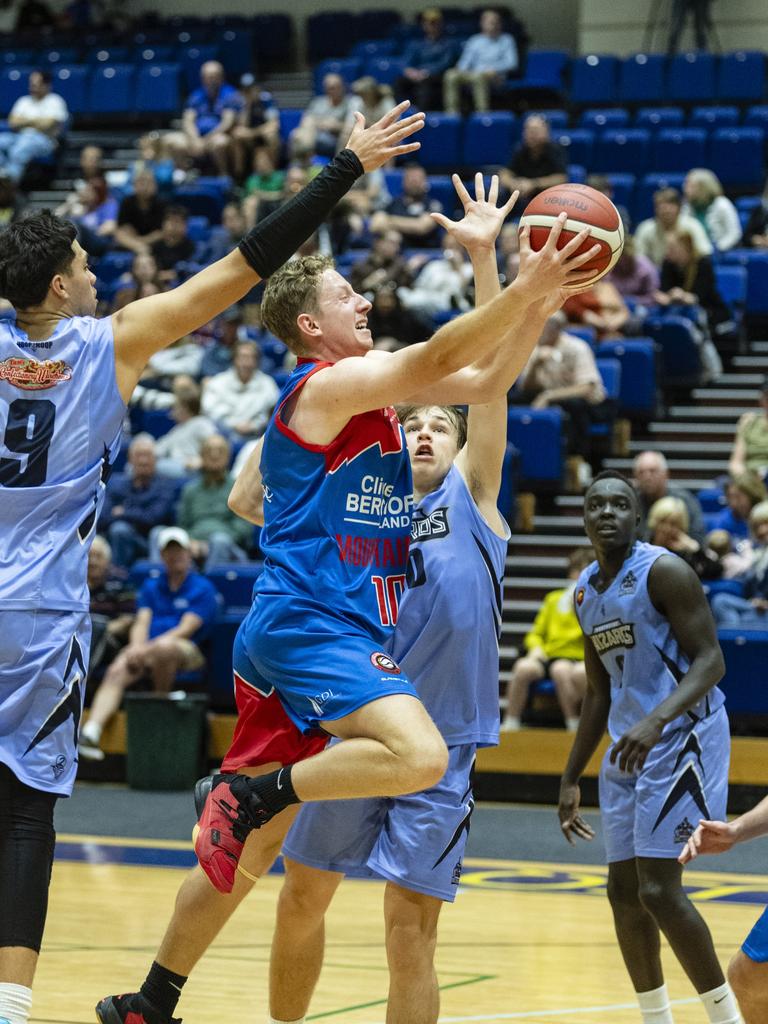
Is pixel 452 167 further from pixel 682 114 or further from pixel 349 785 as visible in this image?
pixel 349 785

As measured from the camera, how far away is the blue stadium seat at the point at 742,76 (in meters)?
15.6

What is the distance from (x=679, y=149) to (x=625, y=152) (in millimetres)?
477

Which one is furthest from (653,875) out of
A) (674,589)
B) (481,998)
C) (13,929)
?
(13,929)

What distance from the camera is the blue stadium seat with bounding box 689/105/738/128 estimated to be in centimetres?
1509

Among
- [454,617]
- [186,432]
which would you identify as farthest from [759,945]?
[186,432]

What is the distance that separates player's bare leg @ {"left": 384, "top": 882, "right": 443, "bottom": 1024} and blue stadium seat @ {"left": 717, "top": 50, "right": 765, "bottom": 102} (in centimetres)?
1284

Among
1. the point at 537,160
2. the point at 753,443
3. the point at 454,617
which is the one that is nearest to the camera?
the point at 454,617

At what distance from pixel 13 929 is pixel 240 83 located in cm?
1645

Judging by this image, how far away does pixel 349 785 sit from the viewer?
12.5 feet

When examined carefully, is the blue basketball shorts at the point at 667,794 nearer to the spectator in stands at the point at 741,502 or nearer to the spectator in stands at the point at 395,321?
the spectator in stands at the point at 741,502

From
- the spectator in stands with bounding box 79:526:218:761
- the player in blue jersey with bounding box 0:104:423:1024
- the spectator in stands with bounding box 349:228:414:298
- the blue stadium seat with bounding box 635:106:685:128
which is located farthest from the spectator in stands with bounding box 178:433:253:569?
the player in blue jersey with bounding box 0:104:423:1024

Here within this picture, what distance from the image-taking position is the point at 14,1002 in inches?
139

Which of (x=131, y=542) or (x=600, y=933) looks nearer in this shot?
(x=600, y=933)

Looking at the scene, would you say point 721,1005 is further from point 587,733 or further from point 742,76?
point 742,76
